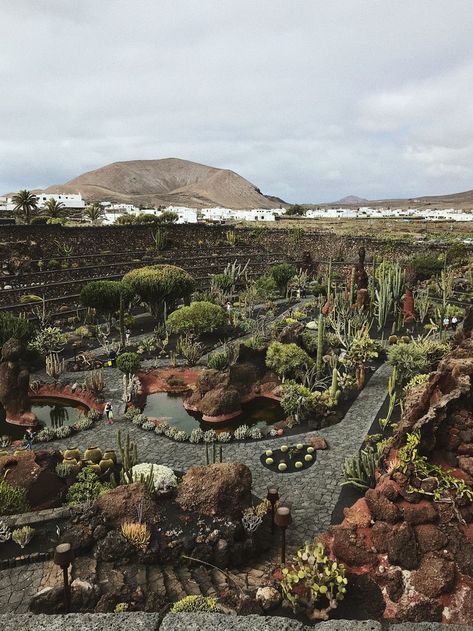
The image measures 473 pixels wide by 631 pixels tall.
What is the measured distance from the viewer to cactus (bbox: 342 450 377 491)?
1082cm

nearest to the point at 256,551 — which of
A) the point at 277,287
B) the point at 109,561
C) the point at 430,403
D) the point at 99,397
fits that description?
the point at 109,561

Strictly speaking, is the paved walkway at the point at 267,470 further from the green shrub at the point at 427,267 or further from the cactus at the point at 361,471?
the green shrub at the point at 427,267

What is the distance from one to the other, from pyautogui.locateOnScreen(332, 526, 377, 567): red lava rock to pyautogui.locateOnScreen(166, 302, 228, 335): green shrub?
15.8 meters

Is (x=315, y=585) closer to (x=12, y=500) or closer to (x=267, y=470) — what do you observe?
(x=267, y=470)

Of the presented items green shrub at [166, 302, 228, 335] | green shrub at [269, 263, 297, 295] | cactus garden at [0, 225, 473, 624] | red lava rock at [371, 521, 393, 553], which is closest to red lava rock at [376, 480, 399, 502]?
cactus garden at [0, 225, 473, 624]

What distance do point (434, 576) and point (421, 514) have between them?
2.99 feet

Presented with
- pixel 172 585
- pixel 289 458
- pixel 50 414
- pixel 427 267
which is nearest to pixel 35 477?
pixel 172 585

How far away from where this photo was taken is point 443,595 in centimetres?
648

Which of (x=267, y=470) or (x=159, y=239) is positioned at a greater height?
(x=159, y=239)

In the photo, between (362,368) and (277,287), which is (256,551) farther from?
(277,287)

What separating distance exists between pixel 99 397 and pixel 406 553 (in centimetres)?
1236

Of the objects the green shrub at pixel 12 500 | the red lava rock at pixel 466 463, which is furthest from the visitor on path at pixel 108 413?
the red lava rock at pixel 466 463

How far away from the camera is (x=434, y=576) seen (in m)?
6.61

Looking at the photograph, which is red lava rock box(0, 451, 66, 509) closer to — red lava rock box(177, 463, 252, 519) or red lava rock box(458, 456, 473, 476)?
red lava rock box(177, 463, 252, 519)
